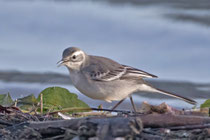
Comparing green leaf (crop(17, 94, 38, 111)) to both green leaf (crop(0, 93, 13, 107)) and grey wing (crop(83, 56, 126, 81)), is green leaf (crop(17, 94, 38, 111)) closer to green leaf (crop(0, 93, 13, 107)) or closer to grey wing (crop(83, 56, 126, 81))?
green leaf (crop(0, 93, 13, 107))

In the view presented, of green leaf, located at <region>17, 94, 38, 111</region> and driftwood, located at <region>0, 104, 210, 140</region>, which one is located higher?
green leaf, located at <region>17, 94, 38, 111</region>

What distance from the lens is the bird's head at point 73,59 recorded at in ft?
30.8

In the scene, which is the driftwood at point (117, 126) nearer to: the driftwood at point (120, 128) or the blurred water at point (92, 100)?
the driftwood at point (120, 128)

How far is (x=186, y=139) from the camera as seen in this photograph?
6160 millimetres

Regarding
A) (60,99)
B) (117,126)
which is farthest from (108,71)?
(117,126)

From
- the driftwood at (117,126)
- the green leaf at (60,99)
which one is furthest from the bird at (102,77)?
the driftwood at (117,126)

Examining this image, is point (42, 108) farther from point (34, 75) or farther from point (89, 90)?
point (34, 75)

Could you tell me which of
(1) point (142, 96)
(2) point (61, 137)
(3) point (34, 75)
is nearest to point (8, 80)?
(3) point (34, 75)

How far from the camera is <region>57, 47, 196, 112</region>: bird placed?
8.95 meters

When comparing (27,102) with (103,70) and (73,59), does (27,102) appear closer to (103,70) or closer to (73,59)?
(73,59)

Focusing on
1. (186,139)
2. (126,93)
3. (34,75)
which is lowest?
(186,139)

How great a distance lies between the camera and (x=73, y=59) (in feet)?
31.0

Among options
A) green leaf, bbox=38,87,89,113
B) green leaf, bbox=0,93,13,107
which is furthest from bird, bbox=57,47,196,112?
green leaf, bbox=0,93,13,107

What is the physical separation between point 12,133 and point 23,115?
62 cm
